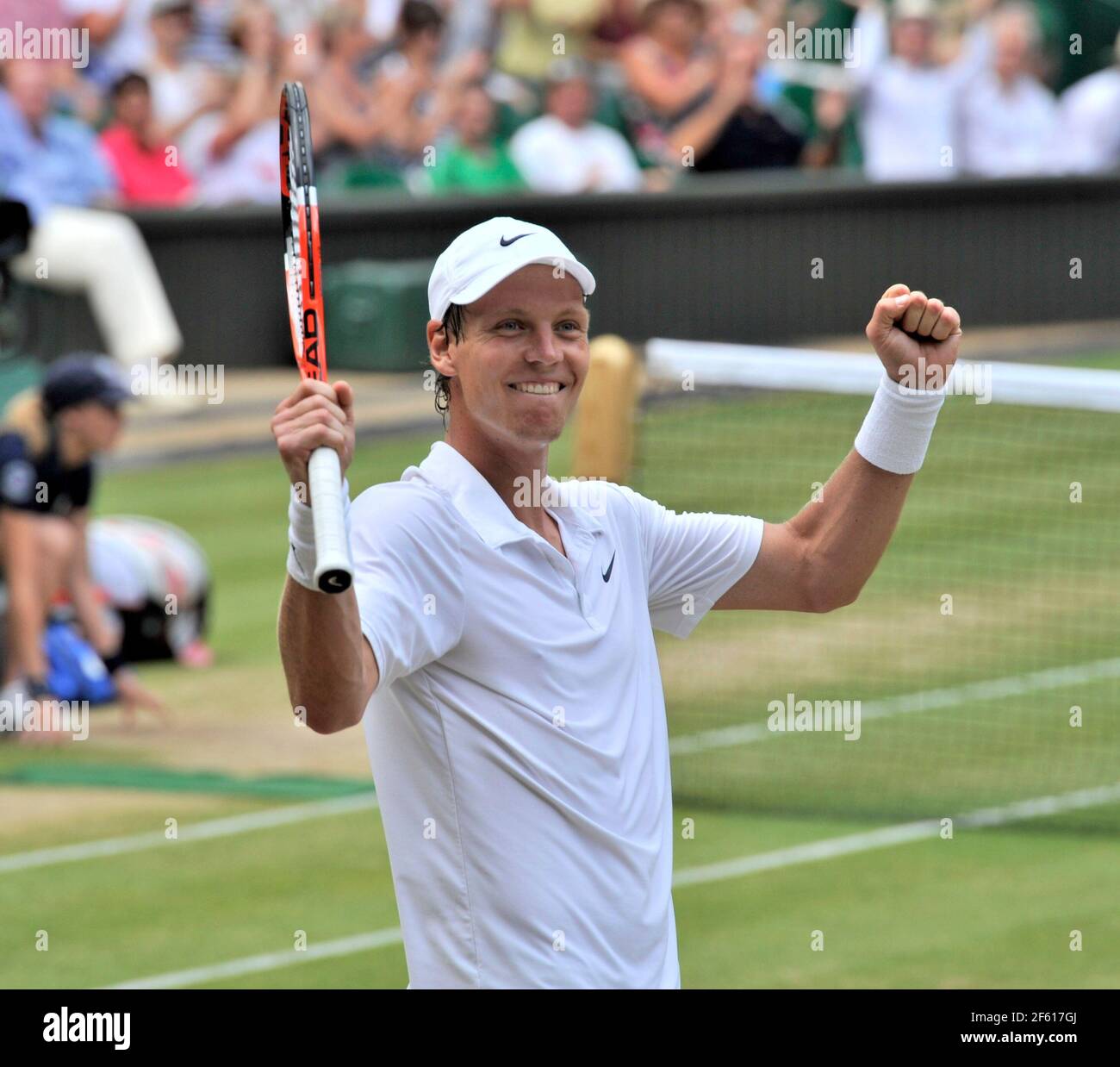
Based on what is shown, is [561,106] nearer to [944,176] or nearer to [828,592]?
[944,176]

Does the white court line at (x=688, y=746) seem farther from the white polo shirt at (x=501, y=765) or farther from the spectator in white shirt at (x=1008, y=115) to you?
the spectator in white shirt at (x=1008, y=115)

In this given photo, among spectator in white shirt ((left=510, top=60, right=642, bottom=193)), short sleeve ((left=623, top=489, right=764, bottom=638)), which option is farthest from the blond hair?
spectator in white shirt ((left=510, top=60, right=642, bottom=193))

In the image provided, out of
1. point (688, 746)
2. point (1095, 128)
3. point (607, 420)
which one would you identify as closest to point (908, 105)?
point (1095, 128)

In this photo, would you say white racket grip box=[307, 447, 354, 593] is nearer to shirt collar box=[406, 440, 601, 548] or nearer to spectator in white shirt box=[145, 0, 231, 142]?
shirt collar box=[406, 440, 601, 548]

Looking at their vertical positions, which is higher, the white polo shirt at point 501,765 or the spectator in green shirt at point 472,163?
the spectator in green shirt at point 472,163

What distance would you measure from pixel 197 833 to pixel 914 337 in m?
5.24

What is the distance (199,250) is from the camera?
1778 cm

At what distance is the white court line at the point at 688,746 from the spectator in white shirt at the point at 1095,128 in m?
12.8

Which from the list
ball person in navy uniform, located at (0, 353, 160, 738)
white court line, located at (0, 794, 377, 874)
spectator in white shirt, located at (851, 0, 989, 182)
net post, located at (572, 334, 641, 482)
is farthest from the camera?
spectator in white shirt, located at (851, 0, 989, 182)

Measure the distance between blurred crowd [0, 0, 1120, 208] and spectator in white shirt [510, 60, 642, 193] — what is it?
0.02 m

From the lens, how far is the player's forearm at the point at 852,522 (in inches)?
163

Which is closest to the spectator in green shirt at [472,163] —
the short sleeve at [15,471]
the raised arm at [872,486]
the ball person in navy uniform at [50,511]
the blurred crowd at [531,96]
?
the blurred crowd at [531,96]

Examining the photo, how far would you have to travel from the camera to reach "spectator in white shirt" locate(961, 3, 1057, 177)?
21.9 m
